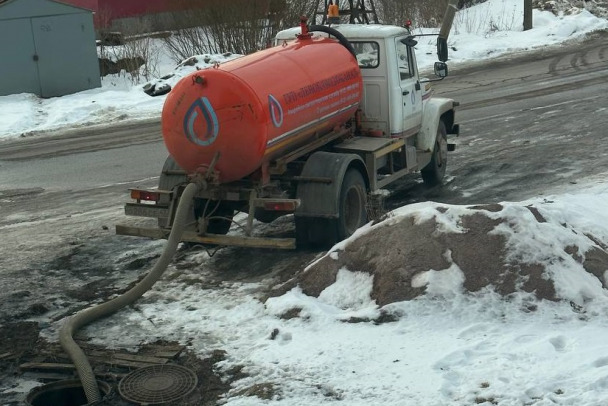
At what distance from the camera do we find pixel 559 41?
94.7 ft

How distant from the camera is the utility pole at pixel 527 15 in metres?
30.1

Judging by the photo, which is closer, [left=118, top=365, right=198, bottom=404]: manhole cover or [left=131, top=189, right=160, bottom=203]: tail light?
[left=118, top=365, right=198, bottom=404]: manhole cover

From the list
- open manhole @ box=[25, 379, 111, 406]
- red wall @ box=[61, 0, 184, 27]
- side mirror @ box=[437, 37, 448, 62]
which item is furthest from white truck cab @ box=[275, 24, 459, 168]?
red wall @ box=[61, 0, 184, 27]

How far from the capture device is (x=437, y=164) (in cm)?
1273

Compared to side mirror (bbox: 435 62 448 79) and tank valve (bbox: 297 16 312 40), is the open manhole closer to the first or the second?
tank valve (bbox: 297 16 312 40)

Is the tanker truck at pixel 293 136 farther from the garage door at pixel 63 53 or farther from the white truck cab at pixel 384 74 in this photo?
the garage door at pixel 63 53

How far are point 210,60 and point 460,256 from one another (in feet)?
55.9

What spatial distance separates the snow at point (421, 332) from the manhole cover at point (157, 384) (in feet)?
1.15

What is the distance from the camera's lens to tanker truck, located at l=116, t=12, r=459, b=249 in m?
8.76

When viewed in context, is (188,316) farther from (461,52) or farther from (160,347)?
(461,52)

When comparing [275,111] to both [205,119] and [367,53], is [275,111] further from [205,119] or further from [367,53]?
[367,53]

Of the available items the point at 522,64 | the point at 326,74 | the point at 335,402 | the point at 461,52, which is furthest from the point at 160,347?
the point at 461,52

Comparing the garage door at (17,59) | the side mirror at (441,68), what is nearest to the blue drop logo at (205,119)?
the side mirror at (441,68)

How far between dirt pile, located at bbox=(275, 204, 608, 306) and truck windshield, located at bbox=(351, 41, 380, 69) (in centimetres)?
344
